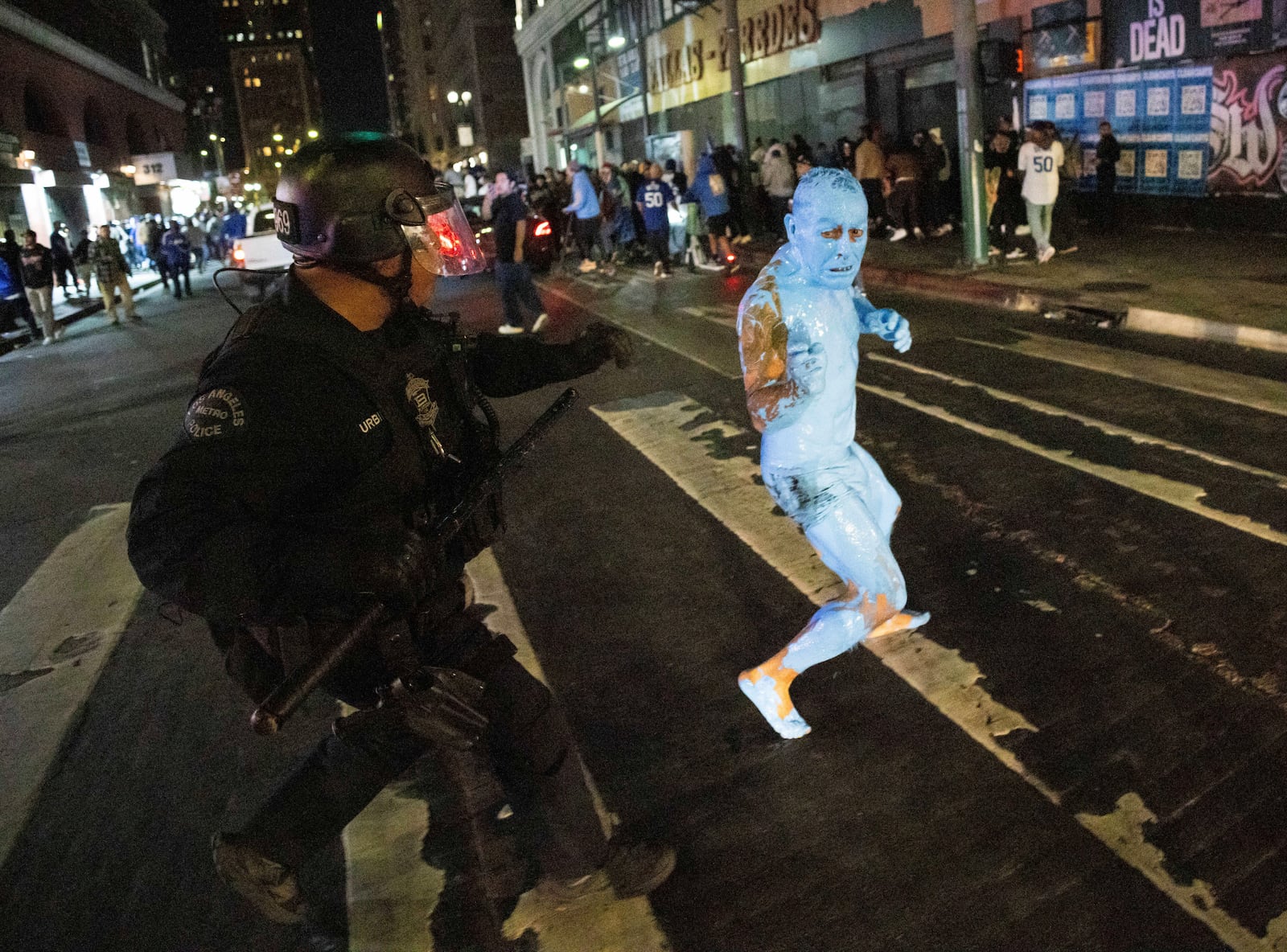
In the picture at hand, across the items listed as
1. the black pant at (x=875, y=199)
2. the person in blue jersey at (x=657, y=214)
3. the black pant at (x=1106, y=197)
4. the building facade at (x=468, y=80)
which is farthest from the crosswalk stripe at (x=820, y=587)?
the building facade at (x=468, y=80)

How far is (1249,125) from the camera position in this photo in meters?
→ 14.4

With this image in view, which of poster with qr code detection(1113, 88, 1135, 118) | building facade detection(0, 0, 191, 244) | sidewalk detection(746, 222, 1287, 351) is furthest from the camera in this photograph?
building facade detection(0, 0, 191, 244)

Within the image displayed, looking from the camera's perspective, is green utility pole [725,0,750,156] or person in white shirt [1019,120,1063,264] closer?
person in white shirt [1019,120,1063,264]

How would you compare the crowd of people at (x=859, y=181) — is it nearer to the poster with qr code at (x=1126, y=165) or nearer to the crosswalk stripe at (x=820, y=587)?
the poster with qr code at (x=1126, y=165)

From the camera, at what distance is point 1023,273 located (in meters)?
13.1

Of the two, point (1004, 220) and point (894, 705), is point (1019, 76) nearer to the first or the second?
point (1004, 220)

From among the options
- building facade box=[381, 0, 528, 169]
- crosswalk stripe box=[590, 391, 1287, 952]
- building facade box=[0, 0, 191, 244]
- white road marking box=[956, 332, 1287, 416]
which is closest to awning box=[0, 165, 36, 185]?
building facade box=[0, 0, 191, 244]

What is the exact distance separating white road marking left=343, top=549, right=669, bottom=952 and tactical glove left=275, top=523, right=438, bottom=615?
4.12 feet

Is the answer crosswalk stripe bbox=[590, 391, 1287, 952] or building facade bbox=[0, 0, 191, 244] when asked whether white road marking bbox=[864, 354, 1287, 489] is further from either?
building facade bbox=[0, 0, 191, 244]

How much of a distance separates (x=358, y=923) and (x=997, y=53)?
1358 cm

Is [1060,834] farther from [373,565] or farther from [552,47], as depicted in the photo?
[552,47]

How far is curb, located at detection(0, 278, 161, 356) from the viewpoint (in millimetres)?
18047

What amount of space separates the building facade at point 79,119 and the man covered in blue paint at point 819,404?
32363 mm

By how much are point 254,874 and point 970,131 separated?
13.8 metres
